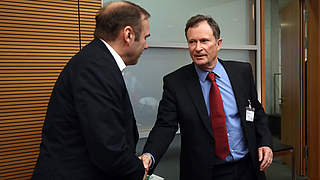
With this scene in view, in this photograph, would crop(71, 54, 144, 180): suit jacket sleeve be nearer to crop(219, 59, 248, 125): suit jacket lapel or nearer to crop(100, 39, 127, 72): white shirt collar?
crop(100, 39, 127, 72): white shirt collar

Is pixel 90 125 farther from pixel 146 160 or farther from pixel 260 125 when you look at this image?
pixel 260 125

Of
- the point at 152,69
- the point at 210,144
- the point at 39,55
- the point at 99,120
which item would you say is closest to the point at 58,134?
the point at 99,120

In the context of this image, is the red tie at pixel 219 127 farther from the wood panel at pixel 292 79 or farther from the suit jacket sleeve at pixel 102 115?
the wood panel at pixel 292 79

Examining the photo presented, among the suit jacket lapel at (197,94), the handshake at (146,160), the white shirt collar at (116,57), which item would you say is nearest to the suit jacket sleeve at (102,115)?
the white shirt collar at (116,57)

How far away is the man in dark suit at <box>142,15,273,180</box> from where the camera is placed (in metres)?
2.01

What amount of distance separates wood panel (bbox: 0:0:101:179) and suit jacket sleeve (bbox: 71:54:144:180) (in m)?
1.19

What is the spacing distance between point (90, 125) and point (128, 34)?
18.3 inches

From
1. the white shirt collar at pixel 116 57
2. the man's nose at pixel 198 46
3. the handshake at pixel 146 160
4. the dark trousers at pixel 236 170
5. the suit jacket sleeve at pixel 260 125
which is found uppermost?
the man's nose at pixel 198 46

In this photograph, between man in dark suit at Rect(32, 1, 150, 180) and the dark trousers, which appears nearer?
man in dark suit at Rect(32, 1, 150, 180)

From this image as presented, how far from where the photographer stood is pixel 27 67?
7.51ft

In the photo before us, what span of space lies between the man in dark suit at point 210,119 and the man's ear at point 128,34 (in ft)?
2.40

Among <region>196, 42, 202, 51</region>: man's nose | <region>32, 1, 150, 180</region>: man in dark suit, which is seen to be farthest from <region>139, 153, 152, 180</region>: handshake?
<region>196, 42, 202, 51</region>: man's nose

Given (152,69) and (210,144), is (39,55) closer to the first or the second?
(152,69)

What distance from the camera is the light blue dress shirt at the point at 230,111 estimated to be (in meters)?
2.07
